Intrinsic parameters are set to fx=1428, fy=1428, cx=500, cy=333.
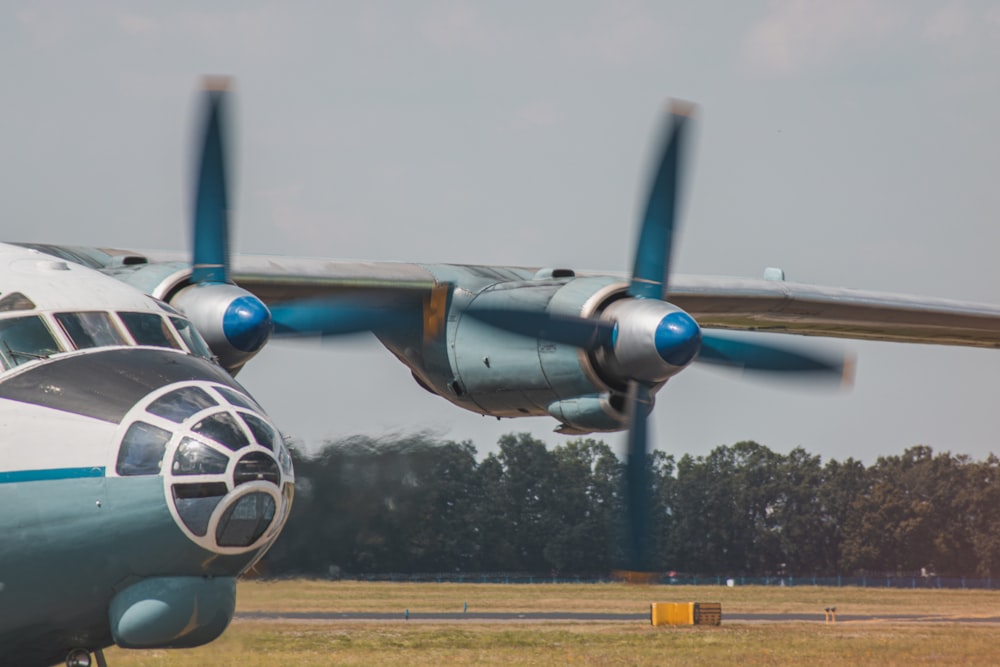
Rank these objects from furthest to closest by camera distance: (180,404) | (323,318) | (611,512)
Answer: (611,512)
(323,318)
(180,404)

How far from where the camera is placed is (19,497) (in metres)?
A: 8.09

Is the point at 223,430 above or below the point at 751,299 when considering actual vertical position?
below

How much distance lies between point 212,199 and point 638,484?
495cm

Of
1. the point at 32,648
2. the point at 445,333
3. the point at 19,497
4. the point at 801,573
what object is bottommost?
the point at 801,573

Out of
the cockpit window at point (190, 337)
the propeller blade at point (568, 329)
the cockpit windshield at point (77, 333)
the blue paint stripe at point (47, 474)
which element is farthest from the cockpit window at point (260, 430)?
the propeller blade at point (568, 329)

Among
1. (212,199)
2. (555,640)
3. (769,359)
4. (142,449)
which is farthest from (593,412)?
(555,640)

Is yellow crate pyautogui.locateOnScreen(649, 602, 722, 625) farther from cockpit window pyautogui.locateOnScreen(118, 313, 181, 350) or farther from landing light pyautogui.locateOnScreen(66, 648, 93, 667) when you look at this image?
landing light pyautogui.locateOnScreen(66, 648, 93, 667)

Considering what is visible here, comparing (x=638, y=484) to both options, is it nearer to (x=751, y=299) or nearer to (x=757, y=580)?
(x=751, y=299)

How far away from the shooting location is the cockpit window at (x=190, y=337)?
9.41 m

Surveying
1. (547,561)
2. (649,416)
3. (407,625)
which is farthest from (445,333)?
(547,561)

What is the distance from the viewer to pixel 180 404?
26.5ft

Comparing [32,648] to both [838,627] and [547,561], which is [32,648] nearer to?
[838,627]

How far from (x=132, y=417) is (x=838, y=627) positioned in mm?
26067

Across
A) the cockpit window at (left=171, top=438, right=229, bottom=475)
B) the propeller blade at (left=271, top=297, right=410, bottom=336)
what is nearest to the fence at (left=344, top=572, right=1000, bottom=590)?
the propeller blade at (left=271, top=297, right=410, bottom=336)
